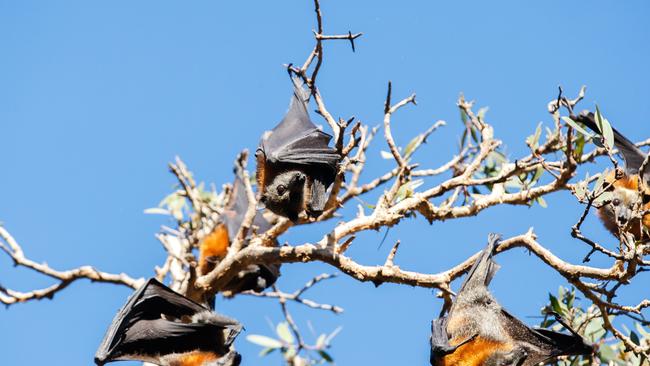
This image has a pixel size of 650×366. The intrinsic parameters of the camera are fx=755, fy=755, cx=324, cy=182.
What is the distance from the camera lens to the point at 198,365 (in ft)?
21.8

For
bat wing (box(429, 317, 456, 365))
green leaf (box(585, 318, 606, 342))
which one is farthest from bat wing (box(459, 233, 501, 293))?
green leaf (box(585, 318, 606, 342))

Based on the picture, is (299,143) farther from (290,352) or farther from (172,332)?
(172,332)

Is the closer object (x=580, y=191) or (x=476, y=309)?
(x=580, y=191)

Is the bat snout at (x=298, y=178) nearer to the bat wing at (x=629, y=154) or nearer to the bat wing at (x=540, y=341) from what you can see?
the bat wing at (x=540, y=341)

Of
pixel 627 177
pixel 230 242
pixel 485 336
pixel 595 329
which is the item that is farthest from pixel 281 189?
pixel 627 177

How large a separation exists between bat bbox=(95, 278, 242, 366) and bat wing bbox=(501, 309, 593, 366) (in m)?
2.32

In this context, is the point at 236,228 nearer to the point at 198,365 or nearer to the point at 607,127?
the point at 198,365

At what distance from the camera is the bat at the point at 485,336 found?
18.2 feet

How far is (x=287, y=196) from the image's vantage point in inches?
283

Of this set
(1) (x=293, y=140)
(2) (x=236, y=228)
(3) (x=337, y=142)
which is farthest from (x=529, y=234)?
(2) (x=236, y=228)

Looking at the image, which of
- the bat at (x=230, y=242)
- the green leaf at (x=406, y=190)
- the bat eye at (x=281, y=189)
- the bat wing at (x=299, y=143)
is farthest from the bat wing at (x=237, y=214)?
the green leaf at (x=406, y=190)

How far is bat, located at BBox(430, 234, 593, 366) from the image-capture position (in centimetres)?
556

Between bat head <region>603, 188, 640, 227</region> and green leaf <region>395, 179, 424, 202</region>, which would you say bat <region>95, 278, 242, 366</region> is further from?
bat head <region>603, 188, 640, 227</region>

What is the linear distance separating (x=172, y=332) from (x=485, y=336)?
273cm
